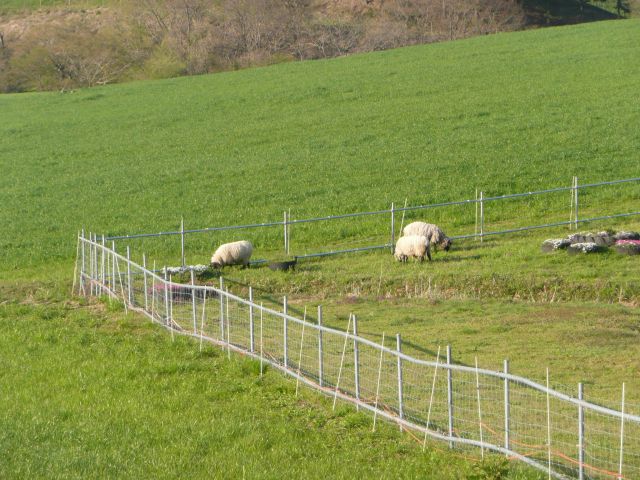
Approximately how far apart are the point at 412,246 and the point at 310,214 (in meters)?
7.31

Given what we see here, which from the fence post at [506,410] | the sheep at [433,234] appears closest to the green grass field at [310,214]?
the sheep at [433,234]

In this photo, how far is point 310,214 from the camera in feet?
110

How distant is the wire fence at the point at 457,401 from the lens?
12055 millimetres

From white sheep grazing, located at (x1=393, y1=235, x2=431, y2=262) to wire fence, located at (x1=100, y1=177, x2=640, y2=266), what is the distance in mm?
1772

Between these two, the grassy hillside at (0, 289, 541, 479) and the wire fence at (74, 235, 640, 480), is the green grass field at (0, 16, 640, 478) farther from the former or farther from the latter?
the wire fence at (74, 235, 640, 480)

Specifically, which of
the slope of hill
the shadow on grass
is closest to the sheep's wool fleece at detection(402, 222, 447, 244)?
the slope of hill

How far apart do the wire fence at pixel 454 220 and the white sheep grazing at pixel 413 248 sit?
1.77m

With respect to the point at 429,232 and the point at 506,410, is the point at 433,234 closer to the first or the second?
the point at 429,232

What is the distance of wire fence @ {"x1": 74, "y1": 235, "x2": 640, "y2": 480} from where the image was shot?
475 inches

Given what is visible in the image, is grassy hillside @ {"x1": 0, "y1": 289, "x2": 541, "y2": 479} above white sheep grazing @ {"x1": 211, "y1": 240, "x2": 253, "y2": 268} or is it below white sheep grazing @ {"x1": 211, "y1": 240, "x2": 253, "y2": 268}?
above

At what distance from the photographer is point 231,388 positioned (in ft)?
53.2

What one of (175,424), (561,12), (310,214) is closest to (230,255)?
(310,214)

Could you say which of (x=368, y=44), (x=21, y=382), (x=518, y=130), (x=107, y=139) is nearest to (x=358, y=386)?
(x=21, y=382)

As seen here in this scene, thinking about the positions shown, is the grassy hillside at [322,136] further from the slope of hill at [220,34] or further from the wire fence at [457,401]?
the wire fence at [457,401]
